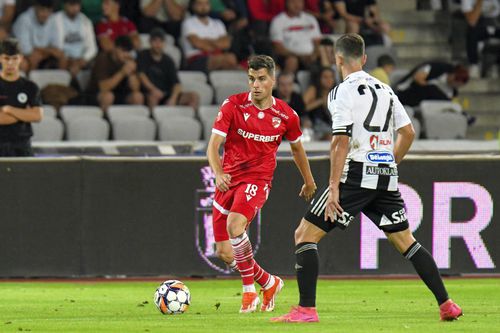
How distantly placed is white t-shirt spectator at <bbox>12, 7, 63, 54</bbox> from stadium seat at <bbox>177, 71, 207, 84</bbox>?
6.22 ft

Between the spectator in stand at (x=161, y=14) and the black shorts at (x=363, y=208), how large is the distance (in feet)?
38.7

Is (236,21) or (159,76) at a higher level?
(236,21)

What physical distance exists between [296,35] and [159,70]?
2.70m

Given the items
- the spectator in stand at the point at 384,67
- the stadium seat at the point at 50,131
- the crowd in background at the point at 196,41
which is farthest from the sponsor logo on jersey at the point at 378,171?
the spectator in stand at the point at 384,67

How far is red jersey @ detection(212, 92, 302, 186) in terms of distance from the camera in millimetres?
11406

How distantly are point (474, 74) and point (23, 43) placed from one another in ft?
26.8

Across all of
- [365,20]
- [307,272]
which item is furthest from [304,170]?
[365,20]

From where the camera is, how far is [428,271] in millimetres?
10461

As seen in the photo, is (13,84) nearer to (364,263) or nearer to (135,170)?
(135,170)

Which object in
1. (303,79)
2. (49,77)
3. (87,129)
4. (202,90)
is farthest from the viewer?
(303,79)

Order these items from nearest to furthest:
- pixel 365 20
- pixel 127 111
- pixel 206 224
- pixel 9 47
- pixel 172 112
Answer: pixel 9 47
pixel 206 224
pixel 127 111
pixel 172 112
pixel 365 20

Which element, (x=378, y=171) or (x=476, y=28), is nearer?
(x=378, y=171)

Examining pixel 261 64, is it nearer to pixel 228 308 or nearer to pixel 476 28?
pixel 228 308

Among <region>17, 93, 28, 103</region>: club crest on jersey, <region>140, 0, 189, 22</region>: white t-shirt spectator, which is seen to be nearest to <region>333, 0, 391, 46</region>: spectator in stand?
<region>140, 0, 189, 22</region>: white t-shirt spectator
